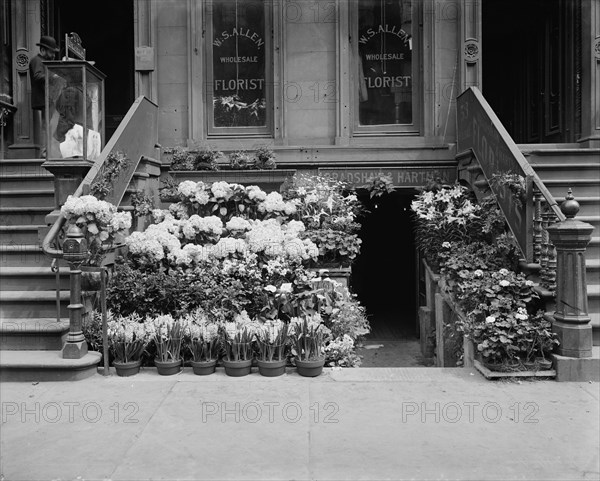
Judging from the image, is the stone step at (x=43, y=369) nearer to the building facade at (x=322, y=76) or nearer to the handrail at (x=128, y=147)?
the handrail at (x=128, y=147)

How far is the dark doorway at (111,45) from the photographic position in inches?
509

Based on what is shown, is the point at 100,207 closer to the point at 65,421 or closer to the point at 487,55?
the point at 65,421

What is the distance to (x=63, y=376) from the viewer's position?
213 inches

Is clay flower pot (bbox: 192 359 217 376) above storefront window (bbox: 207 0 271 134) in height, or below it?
below

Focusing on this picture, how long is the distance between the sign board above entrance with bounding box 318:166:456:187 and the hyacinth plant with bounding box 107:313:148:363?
Answer: 173 inches

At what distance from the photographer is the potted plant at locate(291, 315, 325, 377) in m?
5.48

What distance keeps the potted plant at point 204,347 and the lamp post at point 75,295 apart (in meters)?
1.04

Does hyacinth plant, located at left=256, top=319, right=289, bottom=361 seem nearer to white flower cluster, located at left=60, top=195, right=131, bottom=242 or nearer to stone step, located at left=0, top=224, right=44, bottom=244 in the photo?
white flower cluster, located at left=60, top=195, right=131, bottom=242

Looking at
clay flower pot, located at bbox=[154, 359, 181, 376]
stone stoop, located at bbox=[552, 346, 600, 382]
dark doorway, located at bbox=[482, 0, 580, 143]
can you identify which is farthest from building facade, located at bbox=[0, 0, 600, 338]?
clay flower pot, located at bbox=[154, 359, 181, 376]

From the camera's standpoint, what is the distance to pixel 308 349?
5539 millimetres

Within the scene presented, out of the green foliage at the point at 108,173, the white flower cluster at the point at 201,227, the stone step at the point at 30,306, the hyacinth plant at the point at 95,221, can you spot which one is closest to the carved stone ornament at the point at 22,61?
the green foliage at the point at 108,173

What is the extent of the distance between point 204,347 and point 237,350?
1.06 ft

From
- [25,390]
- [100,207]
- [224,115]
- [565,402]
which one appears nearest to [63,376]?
[25,390]

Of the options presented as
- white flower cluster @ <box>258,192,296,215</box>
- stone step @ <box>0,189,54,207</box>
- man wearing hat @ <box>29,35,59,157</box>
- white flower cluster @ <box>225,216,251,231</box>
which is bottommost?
white flower cluster @ <box>225,216,251,231</box>
